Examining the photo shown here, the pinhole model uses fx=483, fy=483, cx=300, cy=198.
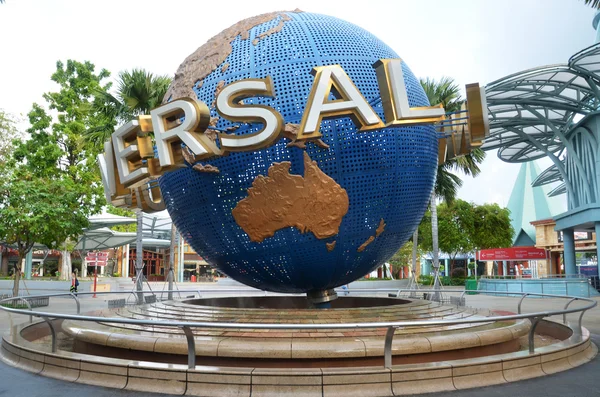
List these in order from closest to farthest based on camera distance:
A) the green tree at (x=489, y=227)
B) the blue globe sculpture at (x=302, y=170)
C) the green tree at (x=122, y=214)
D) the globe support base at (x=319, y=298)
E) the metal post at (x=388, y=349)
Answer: the metal post at (x=388, y=349) → the blue globe sculpture at (x=302, y=170) → the globe support base at (x=319, y=298) → the green tree at (x=489, y=227) → the green tree at (x=122, y=214)

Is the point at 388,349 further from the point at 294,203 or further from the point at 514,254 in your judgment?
the point at 514,254

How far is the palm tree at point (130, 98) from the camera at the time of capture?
58.4ft

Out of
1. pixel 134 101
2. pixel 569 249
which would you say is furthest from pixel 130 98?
pixel 569 249

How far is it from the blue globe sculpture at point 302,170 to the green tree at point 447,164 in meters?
10.6

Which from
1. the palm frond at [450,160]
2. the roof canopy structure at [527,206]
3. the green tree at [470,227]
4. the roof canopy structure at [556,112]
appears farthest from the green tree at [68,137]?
the roof canopy structure at [527,206]

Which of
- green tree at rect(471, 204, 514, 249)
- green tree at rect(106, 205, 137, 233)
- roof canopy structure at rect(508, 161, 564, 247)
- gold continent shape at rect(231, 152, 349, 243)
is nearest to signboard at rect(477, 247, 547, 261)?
green tree at rect(471, 204, 514, 249)

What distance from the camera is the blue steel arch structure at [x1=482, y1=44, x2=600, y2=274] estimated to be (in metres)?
24.2

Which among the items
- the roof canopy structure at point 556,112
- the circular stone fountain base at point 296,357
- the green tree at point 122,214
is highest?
Answer: the roof canopy structure at point 556,112

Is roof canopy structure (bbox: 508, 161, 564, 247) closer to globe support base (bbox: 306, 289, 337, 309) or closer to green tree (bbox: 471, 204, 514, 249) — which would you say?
green tree (bbox: 471, 204, 514, 249)

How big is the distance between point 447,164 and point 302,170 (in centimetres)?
1655

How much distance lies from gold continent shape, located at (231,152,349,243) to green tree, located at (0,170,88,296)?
14.8 metres

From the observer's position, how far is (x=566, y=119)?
30.9 metres

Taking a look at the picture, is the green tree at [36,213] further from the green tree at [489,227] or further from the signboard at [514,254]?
the green tree at [489,227]

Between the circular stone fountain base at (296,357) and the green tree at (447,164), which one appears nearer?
the circular stone fountain base at (296,357)
